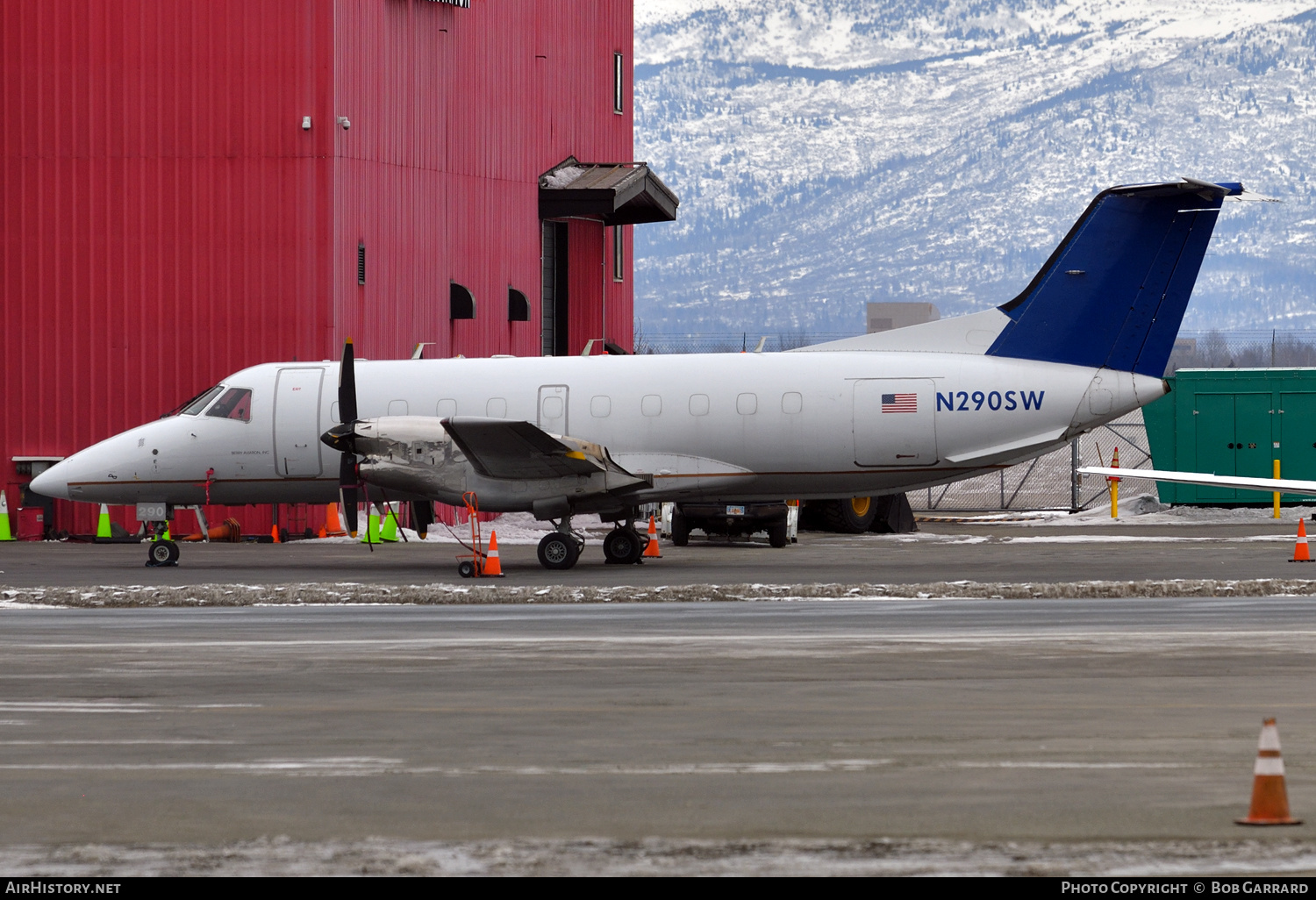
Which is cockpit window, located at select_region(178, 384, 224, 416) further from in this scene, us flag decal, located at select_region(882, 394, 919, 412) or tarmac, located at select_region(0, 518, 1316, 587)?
us flag decal, located at select_region(882, 394, 919, 412)

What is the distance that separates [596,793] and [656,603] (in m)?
10.6

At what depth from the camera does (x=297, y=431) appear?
2548 cm

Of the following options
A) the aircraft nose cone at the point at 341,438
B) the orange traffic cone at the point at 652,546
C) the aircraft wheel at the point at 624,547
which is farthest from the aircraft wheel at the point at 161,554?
the orange traffic cone at the point at 652,546

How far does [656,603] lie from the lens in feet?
62.2

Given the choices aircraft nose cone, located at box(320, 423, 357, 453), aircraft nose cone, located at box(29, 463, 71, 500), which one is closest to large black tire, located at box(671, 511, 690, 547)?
aircraft nose cone, located at box(320, 423, 357, 453)

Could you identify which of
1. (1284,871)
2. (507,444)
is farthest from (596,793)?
(507,444)

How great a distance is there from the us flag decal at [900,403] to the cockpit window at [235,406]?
10191mm

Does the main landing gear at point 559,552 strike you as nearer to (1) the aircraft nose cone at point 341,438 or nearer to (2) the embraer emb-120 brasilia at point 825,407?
(2) the embraer emb-120 brasilia at point 825,407

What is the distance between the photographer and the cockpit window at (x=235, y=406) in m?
25.7

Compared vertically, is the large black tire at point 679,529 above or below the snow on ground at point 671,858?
above

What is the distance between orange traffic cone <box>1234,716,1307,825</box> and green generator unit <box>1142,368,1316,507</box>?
30794 millimetres

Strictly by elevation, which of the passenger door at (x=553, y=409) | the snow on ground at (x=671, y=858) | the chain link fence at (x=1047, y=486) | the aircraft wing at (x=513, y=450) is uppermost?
the passenger door at (x=553, y=409)

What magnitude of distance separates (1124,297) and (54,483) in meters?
17.2

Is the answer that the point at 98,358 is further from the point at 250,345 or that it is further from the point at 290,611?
the point at 290,611
